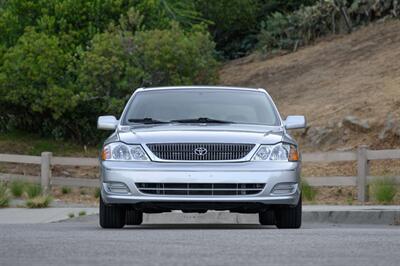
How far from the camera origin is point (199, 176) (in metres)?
14.4

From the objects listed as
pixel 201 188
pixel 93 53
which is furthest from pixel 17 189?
pixel 93 53

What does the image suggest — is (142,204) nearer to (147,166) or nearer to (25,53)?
(147,166)

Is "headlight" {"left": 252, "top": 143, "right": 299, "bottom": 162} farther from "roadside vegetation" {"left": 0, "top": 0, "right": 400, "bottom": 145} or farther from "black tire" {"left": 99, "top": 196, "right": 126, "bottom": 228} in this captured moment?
"roadside vegetation" {"left": 0, "top": 0, "right": 400, "bottom": 145}

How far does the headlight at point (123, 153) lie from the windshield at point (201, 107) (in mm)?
878

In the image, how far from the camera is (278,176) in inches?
574

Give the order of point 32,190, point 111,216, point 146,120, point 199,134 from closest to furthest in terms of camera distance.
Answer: point 199,134, point 111,216, point 146,120, point 32,190

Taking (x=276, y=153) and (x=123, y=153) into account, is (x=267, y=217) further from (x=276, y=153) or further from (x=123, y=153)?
(x=123, y=153)

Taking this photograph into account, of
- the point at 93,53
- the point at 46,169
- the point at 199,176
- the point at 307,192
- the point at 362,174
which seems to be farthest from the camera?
the point at 93,53

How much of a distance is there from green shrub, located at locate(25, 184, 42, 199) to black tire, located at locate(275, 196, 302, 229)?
10901 millimetres

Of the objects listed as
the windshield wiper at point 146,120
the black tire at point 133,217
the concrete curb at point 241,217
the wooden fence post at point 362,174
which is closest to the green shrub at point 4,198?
the concrete curb at point 241,217

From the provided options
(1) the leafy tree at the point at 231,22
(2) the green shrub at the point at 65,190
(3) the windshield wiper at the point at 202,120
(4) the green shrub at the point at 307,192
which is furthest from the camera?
(1) the leafy tree at the point at 231,22

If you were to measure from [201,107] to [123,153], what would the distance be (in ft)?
5.12

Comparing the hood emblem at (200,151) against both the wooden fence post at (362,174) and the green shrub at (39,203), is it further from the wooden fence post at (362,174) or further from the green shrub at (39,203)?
the wooden fence post at (362,174)

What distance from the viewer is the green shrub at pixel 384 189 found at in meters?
23.3
